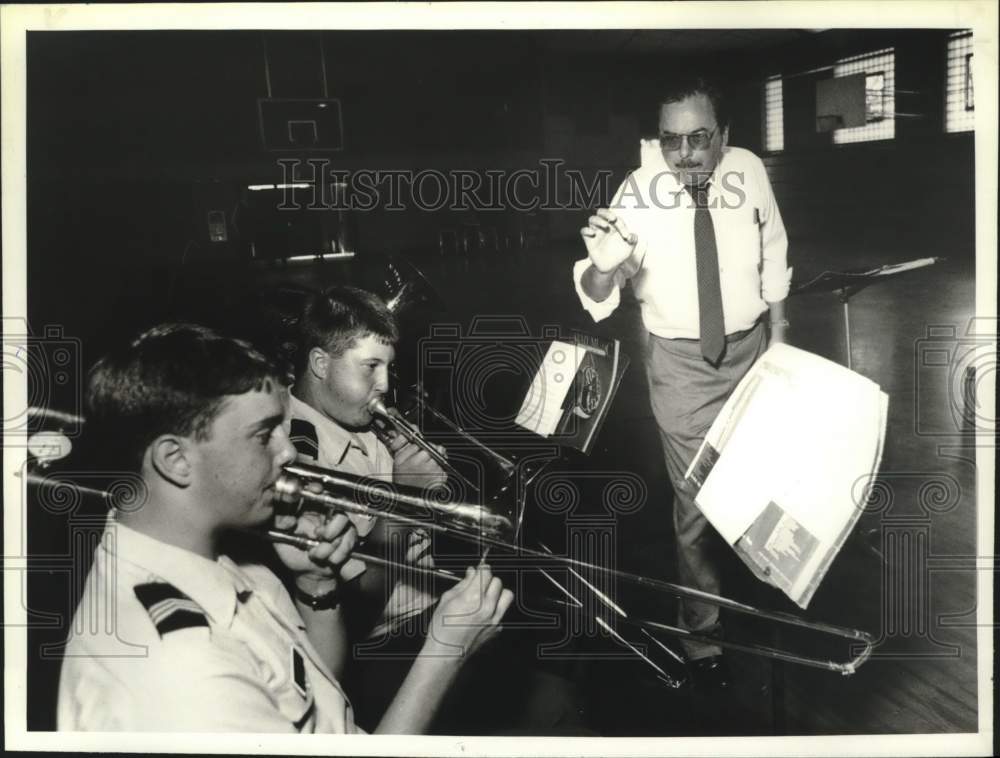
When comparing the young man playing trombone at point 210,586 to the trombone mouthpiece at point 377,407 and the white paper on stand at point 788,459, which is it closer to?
the trombone mouthpiece at point 377,407

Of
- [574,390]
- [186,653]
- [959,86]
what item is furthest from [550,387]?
[959,86]

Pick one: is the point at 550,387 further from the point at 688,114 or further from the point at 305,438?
the point at 688,114

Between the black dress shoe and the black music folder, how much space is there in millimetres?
603

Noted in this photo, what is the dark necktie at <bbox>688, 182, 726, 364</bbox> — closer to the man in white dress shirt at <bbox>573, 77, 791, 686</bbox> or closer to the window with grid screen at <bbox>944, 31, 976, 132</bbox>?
the man in white dress shirt at <bbox>573, 77, 791, 686</bbox>

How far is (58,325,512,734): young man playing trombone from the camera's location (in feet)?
6.51

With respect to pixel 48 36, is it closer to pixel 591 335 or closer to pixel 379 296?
pixel 379 296

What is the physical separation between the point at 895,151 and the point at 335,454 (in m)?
1.56

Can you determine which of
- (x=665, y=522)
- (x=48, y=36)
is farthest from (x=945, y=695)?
(x=48, y=36)

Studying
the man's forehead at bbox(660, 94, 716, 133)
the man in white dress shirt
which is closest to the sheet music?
the man in white dress shirt

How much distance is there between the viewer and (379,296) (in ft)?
7.14

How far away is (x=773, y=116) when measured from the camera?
7.03ft

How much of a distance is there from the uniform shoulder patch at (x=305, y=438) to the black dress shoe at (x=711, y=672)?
1.08 meters

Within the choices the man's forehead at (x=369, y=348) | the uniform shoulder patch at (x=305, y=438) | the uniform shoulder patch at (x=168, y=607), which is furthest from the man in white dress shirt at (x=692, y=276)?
the uniform shoulder patch at (x=168, y=607)

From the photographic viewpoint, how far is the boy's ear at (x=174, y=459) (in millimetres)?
2031
